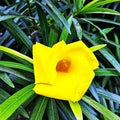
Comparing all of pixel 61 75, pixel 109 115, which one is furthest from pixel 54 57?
pixel 109 115

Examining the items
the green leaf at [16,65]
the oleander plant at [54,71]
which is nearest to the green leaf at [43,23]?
the oleander plant at [54,71]

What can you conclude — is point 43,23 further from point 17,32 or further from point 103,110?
point 103,110

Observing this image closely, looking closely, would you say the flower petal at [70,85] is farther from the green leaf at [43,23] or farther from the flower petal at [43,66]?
the green leaf at [43,23]

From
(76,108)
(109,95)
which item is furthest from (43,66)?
(109,95)

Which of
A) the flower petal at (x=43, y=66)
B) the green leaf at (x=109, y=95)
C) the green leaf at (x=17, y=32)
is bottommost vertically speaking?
the green leaf at (x=109, y=95)

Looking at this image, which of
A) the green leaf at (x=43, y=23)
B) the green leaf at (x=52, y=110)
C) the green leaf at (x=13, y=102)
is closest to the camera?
the green leaf at (x=13, y=102)

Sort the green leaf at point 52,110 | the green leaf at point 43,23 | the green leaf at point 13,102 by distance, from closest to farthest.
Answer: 1. the green leaf at point 13,102
2. the green leaf at point 52,110
3. the green leaf at point 43,23

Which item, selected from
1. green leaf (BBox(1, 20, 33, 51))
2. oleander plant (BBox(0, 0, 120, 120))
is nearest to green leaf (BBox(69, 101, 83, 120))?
oleander plant (BBox(0, 0, 120, 120))

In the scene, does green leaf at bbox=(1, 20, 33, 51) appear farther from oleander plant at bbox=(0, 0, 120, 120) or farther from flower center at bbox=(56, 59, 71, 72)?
flower center at bbox=(56, 59, 71, 72)
